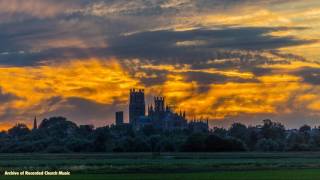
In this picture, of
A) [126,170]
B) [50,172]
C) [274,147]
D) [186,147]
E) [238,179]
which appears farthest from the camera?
[274,147]

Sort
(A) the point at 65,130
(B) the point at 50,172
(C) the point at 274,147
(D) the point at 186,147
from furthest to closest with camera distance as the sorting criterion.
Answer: (A) the point at 65,130, (C) the point at 274,147, (D) the point at 186,147, (B) the point at 50,172

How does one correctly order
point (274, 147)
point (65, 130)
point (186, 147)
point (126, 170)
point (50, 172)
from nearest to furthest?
point (50, 172) < point (126, 170) < point (186, 147) < point (274, 147) < point (65, 130)

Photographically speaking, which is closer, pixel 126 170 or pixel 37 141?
pixel 126 170

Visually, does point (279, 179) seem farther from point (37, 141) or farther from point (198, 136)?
point (37, 141)

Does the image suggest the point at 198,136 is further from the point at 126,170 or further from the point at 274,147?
the point at 126,170

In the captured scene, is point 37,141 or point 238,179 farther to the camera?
point 37,141

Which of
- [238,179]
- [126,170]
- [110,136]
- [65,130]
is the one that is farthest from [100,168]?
[65,130]

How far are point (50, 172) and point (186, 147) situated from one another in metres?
74.6

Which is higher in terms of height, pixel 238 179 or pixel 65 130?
pixel 65 130

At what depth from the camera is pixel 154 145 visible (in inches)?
5453

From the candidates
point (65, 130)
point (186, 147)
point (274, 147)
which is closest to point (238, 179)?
point (186, 147)

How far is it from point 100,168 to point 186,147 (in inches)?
2618

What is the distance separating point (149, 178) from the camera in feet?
177

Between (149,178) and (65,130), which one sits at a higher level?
(65,130)
